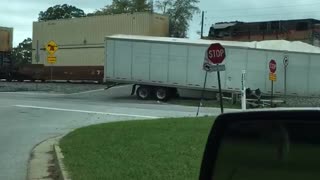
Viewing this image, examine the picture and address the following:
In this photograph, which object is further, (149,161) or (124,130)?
(124,130)

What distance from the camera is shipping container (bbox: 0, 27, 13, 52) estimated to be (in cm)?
5362

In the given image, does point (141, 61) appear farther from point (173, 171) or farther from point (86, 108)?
point (173, 171)

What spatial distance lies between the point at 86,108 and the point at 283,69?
1344 cm

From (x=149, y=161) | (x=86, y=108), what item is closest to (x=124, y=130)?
(x=149, y=161)

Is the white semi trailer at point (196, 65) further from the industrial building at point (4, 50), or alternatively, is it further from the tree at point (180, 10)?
the tree at point (180, 10)

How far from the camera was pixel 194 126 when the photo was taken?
16266 mm

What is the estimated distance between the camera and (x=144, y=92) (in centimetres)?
3753

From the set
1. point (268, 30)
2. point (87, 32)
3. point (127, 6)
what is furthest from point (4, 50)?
point (127, 6)

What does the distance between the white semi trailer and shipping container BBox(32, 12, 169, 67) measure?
12.9 m

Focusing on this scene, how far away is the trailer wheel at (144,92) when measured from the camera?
3744 cm

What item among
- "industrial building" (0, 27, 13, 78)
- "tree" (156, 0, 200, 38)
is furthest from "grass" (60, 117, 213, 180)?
"tree" (156, 0, 200, 38)

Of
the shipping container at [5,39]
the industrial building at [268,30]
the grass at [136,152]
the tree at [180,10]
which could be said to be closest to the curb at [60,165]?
the grass at [136,152]

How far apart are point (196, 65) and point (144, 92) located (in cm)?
380

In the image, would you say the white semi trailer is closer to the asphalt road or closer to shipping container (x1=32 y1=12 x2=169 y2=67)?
the asphalt road
